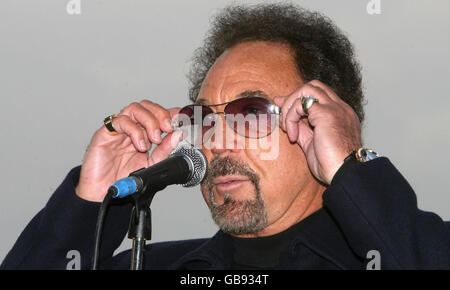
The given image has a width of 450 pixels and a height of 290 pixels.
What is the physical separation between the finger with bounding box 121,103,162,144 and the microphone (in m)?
0.32

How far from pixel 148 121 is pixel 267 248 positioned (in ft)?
3.16

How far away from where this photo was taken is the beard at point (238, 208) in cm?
312

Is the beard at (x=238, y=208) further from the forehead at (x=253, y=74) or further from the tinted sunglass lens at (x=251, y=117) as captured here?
the forehead at (x=253, y=74)

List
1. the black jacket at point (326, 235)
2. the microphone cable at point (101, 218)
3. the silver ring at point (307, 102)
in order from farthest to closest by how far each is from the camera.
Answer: the silver ring at point (307, 102), the black jacket at point (326, 235), the microphone cable at point (101, 218)

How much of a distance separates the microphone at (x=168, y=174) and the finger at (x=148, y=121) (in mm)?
323

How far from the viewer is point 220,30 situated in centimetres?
436

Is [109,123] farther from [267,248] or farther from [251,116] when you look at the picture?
[267,248]

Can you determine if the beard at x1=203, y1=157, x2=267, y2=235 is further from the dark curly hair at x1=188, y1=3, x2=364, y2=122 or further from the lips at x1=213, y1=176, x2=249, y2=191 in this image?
the dark curly hair at x1=188, y1=3, x2=364, y2=122

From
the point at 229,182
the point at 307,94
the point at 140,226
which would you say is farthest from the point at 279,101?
the point at 140,226

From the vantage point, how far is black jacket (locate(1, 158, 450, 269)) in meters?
2.54

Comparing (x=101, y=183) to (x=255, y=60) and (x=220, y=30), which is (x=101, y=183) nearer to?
(x=255, y=60)

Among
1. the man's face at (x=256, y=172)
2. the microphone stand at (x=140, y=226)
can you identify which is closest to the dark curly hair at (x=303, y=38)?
the man's face at (x=256, y=172)
